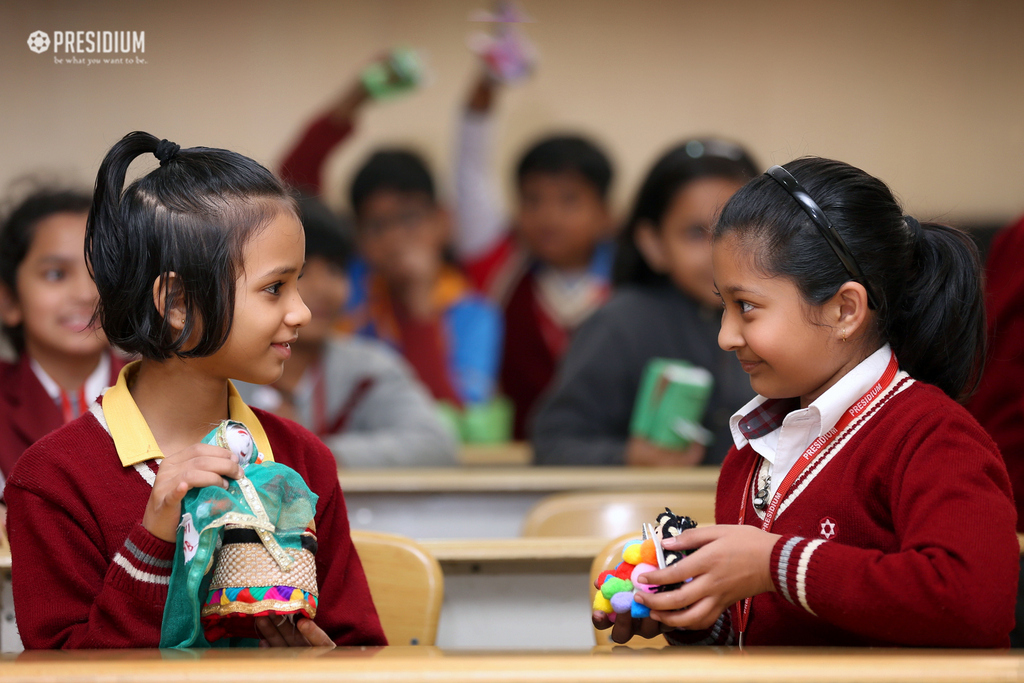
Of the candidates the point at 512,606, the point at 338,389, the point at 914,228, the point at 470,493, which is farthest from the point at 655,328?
the point at 914,228

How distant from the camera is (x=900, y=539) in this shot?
1021mm

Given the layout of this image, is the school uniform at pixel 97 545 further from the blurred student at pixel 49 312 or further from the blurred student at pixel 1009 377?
the blurred student at pixel 1009 377

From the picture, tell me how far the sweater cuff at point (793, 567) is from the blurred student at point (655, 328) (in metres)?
1.69

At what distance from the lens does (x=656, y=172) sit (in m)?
2.86

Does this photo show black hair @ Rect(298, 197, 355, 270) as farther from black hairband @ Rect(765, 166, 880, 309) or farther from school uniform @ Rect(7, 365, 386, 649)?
black hairband @ Rect(765, 166, 880, 309)

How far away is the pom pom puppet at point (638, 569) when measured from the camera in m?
1.02

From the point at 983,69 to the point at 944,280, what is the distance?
143 inches

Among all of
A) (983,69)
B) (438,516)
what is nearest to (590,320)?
(438,516)

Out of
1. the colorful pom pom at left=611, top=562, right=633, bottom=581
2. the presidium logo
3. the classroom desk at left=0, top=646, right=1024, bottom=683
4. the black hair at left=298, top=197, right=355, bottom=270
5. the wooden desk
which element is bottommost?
the wooden desk

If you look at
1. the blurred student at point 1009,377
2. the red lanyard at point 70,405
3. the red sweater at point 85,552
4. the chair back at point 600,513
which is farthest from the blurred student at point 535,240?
the red sweater at point 85,552

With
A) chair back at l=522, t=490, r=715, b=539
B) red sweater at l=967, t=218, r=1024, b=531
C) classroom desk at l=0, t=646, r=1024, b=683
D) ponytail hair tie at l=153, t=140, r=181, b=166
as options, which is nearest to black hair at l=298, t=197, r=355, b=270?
chair back at l=522, t=490, r=715, b=539

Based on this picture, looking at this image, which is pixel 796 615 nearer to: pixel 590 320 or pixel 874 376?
pixel 874 376

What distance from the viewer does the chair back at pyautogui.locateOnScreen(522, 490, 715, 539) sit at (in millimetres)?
1990

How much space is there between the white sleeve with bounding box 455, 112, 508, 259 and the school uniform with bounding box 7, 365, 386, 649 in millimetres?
3078
